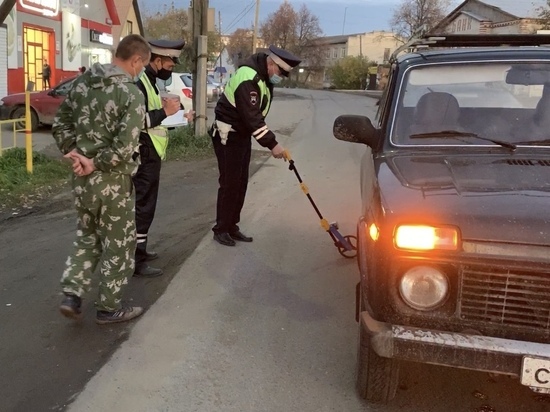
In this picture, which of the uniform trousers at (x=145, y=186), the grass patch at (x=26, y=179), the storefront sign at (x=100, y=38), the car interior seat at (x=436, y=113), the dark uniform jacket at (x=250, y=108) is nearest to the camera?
the car interior seat at (x=436, y=113)

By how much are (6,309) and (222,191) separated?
2387mm

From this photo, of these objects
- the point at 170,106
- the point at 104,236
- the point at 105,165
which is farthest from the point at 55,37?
the point at 105,165

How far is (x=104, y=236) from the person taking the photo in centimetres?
420

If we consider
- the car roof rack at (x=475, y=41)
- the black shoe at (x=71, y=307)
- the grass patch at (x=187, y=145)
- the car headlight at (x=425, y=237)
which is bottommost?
the black shoe at (x=71, y=307)

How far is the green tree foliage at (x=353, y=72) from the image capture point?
7119 cm

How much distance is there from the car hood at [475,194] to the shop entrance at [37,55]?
23.1 m

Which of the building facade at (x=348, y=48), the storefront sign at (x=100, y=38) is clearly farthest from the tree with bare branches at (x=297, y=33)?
the storefront sign at (x=100, y=38)

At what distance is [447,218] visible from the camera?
9.22 feet

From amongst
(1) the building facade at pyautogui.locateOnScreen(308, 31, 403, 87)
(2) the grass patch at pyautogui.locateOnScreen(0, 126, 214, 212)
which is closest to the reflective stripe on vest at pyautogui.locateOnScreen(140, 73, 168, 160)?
(2) the grass patch at pyautogui.locateOnScreen(0, 126, 214, 212)

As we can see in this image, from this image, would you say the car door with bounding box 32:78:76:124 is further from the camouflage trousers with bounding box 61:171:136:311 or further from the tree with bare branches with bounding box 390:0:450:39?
the tree with bare branches with bounding box 390:0:450:39

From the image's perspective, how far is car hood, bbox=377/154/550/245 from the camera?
2.76 m

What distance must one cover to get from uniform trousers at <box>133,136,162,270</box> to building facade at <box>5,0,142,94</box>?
1510 cm

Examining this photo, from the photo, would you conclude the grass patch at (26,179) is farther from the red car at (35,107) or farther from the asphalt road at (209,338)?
the red car at (35,107)

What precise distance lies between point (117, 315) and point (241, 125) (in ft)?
7.70
